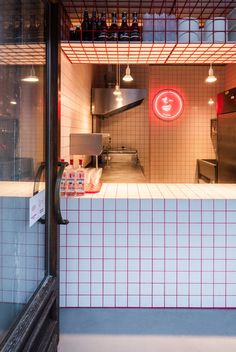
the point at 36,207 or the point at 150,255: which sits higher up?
the point at 36,207

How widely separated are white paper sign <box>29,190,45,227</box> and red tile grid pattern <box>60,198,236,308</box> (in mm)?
543

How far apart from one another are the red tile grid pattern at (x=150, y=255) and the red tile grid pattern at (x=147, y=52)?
1250mm

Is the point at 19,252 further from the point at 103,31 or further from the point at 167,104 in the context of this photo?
the point at 167,104

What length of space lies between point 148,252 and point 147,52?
1695 millimetres

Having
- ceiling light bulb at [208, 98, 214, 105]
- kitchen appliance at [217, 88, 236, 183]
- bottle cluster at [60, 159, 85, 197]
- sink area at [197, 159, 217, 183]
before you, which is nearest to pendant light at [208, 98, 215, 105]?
ceiling light bulb at [208, 98, 214, 105]

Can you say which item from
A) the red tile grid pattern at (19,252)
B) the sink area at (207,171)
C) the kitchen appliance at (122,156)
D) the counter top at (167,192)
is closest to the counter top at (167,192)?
the counter top at (167,192)

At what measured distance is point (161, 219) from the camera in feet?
8.74

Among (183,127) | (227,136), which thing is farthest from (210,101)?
(227,136)

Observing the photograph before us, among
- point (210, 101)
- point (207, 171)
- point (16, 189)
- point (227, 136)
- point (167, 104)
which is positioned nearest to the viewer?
point (16, 189)

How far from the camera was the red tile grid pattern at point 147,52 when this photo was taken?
279 centimetres

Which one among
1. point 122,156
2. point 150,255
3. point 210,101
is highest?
point 210,101

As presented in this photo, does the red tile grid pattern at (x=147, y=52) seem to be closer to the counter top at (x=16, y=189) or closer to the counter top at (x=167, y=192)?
the counter top at (x=167, y=192)

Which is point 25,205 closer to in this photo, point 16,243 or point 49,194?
point 16,243

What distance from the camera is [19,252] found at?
182 cm
